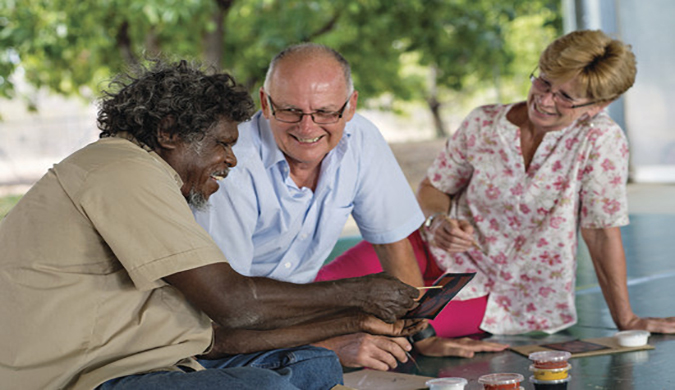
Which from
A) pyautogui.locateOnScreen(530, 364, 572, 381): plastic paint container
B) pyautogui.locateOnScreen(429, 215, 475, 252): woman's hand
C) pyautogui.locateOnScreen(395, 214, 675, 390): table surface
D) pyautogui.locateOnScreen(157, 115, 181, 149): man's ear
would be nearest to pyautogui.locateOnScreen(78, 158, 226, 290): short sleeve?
pyautogui.locateOnScreen(157, 115, 181, 149): man's ear

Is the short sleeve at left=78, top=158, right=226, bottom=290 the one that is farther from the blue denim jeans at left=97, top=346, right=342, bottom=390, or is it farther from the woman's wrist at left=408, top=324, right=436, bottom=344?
the woman's wrist at left=408, top=324, right=436, bottom=344

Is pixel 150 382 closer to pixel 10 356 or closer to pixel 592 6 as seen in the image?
pixel 10 356

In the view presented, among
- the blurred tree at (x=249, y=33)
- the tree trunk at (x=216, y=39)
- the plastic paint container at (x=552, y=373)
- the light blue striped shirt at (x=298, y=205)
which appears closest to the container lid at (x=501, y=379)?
the plastic paint container at (x=552, y=373)

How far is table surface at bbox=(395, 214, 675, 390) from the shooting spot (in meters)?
3.18

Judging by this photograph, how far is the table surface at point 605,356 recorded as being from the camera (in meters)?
3.18

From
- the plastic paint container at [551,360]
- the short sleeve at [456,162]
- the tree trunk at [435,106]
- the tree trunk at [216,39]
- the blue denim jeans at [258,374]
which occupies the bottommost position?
the tree trunk at [435,106]

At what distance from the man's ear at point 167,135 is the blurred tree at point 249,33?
886 cm

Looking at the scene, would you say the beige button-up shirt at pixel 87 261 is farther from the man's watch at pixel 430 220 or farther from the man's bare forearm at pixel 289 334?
the man's watch at pixel 430 220

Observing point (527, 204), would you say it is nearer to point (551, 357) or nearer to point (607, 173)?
point (607, 173)

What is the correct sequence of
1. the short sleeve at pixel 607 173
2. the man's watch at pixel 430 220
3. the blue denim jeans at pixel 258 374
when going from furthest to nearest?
1. the man's watch at pixel 430 220
2. the short sleeve at pixel 607 173
3. the blue denim jeans at pixel 258 374

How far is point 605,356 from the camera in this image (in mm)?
3514

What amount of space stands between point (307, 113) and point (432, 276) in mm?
1427

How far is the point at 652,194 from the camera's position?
413 inches

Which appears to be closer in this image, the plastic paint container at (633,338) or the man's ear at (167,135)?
the man's ear at (167,135)
